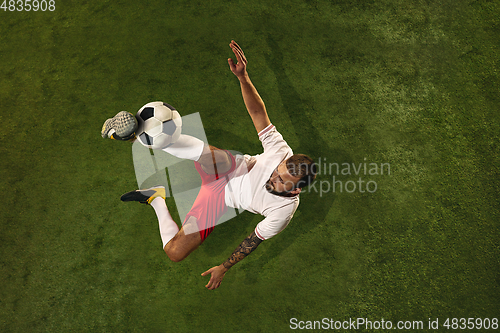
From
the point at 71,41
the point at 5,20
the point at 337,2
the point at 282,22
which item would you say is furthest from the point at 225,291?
the point at 5,20

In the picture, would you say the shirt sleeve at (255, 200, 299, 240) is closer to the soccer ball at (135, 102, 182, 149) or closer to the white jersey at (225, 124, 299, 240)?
the white jersey at (225, 124, 299, 240)

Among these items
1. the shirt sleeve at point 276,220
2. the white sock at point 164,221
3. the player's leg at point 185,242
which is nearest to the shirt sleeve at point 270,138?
the shirt sleeve at point 276,220

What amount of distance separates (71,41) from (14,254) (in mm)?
2646

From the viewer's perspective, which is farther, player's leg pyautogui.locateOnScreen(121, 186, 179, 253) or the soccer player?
player's leg pyautogui.locateOnScreen(121, 186, 179, 253)

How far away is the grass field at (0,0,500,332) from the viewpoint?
3.02m

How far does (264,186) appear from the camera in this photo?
2457mm

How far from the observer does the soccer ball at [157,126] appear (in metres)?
2.30

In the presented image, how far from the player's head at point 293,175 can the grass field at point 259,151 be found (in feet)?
3.24

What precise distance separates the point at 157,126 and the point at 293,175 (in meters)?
1.21

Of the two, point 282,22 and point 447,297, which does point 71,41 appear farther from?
point 447,297
